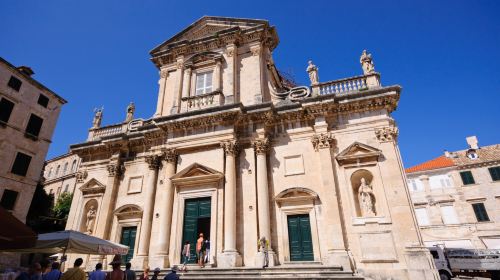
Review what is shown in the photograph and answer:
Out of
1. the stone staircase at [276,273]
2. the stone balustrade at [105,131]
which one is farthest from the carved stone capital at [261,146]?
the stone balustrade at [105,131]

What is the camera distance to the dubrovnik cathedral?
12.2 metres

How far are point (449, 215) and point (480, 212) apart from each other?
2335 millimetres

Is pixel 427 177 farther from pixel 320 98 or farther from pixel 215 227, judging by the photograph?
pixel 215 227

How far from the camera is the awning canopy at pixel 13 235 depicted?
4949 millimetres

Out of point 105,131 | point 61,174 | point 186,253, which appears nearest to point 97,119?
point 105,131

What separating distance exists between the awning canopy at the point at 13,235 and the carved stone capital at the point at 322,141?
11.4m

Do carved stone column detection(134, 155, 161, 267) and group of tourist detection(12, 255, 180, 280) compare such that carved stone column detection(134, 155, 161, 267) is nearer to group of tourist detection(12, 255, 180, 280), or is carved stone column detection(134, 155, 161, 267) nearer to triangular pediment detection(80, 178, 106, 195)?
triangular pediment detection(80, 178, 106, 195)

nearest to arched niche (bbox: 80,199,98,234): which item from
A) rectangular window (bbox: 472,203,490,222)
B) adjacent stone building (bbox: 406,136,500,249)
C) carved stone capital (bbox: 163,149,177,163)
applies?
carved stone capital (bbox: 163,149,177,163)

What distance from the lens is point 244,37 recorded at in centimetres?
1798

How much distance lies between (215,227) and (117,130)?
10127 mm

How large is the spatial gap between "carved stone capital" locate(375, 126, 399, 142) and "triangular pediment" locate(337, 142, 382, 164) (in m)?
0.72

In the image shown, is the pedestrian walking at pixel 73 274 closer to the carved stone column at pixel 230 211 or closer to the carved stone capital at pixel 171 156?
the carved stone column at pixel 230 211

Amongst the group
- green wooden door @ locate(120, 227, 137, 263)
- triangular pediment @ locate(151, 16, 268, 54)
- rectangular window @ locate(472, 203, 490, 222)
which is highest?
triangular pediment @ locate(151, 16, 268, 54)

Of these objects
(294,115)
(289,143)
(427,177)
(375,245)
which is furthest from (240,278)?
(427,177)
